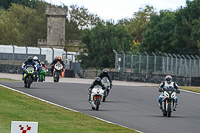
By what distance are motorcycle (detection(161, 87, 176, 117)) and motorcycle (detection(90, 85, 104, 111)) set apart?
6.66ft

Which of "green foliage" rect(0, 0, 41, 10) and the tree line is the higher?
"green foliage" rect(0, 0, 41, 10)

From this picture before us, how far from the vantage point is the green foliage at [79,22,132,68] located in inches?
3533

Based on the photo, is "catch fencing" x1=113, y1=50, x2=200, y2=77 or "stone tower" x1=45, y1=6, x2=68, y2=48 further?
"stone tower" x1=45, y1=6, x2=68, y2=48

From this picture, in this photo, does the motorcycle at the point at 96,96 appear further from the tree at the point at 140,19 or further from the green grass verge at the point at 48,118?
the tree at the point at 140,19

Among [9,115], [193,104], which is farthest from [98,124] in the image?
[193,104]

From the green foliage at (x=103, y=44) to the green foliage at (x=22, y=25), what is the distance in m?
30.6

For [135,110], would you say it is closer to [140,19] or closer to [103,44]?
[103,44]

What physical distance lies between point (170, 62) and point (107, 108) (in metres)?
26.3

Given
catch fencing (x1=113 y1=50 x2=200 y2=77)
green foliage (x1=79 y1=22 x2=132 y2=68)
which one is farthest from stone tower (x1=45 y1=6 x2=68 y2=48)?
catch fencing (x1=113 y1=50 x2=200 y2=77)

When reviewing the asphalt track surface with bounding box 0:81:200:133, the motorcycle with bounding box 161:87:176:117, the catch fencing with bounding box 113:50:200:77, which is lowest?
the asphalt track surface with bounding box 0:81:200:133

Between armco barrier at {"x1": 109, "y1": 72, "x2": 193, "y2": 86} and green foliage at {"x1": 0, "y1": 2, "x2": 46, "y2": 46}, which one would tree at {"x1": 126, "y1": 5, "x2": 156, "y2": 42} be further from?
armco barrier at {"x1": 109, "y1": 72, "x2": 193, "y2": 86}

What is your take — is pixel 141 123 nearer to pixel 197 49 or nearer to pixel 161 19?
Answer: pixel 197 49

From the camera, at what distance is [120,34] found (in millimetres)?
94750

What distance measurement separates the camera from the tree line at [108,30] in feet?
253
